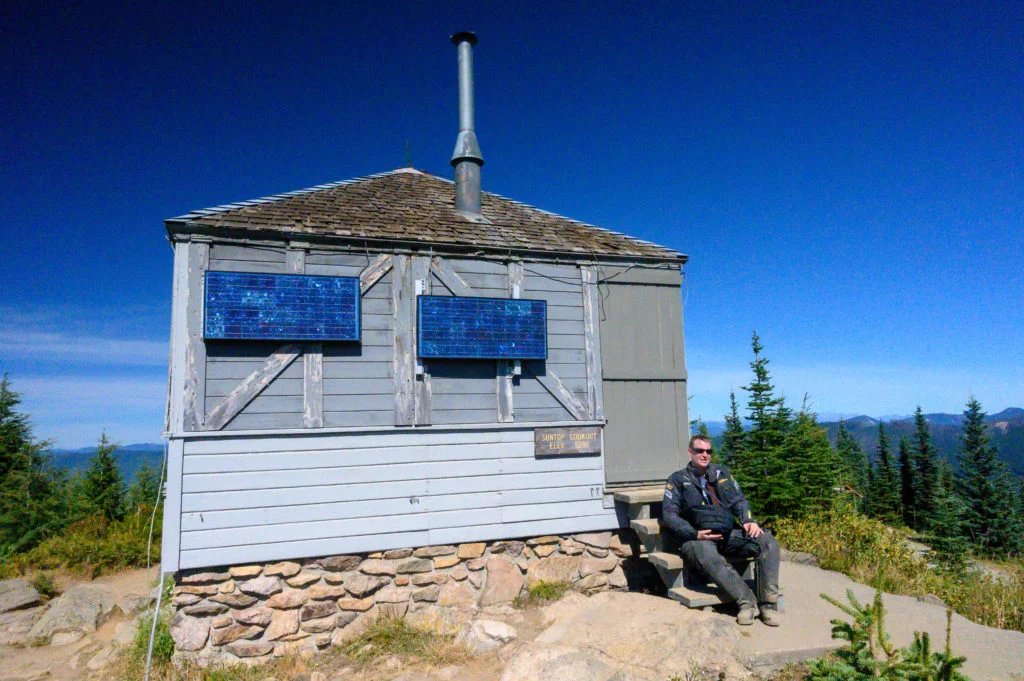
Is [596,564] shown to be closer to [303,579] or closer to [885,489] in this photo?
[303,579]

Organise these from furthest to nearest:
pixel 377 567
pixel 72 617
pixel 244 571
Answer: pixel 72 617 → pixel 377 567 → pixel 244 571

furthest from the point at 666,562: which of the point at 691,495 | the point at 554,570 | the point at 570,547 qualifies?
the point at 554,570

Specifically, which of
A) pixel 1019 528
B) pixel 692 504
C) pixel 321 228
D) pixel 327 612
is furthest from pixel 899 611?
pixel 1019 528

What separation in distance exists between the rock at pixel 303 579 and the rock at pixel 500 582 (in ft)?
6.62

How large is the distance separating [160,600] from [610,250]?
277 inches

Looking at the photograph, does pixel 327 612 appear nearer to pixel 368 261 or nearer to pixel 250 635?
pixel 250 635

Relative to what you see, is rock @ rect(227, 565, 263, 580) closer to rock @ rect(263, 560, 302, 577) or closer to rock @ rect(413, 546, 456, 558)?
rock @ rect(263, 560, 302, 577)

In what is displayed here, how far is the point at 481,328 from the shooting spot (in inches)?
296

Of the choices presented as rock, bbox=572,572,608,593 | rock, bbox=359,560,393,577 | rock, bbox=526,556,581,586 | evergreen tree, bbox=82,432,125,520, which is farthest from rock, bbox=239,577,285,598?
evergreen tree, bbox=82,432,125,520

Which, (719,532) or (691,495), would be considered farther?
(691,495)

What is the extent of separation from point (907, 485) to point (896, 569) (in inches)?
1669

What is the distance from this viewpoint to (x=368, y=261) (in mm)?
7332

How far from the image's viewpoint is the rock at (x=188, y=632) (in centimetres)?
617

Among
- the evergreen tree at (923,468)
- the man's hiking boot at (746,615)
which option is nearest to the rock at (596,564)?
the man's hiking boot at (746,615)
